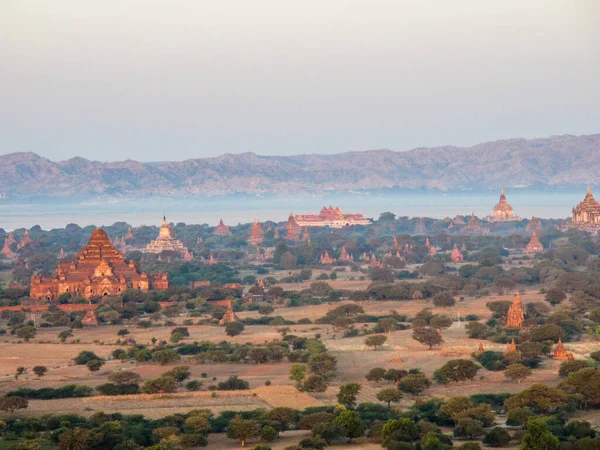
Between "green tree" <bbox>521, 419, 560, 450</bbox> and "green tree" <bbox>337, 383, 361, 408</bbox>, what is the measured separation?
9.25 meters

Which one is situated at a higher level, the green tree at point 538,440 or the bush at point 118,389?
the green tree at point 538,440

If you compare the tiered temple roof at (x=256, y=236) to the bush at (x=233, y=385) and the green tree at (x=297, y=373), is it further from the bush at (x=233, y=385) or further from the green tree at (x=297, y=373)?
the bush at (x=233, y=385)

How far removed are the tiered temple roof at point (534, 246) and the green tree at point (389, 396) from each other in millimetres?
80995

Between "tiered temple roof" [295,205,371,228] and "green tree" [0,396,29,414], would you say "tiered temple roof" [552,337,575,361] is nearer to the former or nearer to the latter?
"green tree" [0,396,29,414]

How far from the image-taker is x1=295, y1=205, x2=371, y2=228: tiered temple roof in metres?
171

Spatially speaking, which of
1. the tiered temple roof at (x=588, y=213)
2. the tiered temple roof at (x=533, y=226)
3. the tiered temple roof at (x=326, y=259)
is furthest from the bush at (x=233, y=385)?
the tiered temple roof at (x=533, y=226)

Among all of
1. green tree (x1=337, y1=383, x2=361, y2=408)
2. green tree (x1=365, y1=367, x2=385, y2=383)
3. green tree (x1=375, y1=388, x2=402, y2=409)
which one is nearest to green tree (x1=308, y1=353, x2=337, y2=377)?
green tree (x1=365, y1=367, x2=385, y2=383)

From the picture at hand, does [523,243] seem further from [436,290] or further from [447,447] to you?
[447,447]

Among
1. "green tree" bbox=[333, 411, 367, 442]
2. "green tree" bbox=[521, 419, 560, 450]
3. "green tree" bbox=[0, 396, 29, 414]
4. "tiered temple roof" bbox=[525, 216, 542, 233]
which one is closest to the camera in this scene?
"green tree" bbox=[521, 419, 560, 450]

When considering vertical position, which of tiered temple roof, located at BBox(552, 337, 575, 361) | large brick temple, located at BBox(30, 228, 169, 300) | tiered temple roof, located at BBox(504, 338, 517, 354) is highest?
large brick temple, located at BBox(30, 228, 169, 300)

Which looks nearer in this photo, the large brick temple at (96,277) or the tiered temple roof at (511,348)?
the tiered temple roof at (511,348)

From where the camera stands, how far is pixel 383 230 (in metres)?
166

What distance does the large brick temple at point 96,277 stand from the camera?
82.8m

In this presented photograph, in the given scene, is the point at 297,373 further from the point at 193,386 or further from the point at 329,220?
the point at 329,220
